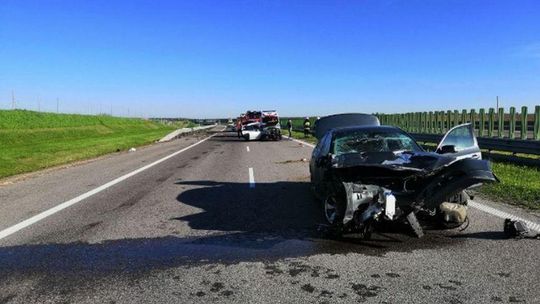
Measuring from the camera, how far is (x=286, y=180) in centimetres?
1315

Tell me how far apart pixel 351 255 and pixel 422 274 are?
3.07ft

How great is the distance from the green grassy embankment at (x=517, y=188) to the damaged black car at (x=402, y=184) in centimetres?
239

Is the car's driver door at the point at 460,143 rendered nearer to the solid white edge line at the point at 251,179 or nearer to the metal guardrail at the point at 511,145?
→ the solid white edge line at the point at 251,179

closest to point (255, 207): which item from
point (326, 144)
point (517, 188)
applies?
point (326, 144)

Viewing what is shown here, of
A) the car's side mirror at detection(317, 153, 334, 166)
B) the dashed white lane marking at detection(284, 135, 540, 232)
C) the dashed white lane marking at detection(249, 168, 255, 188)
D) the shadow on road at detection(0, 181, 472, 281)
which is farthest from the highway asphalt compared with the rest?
the dashed white lane marking at detection(249, 168, 255, 188)

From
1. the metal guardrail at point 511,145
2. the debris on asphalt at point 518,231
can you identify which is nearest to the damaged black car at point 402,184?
the debris on asphalt at point 518,231

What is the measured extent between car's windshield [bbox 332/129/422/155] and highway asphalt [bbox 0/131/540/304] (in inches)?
45.6

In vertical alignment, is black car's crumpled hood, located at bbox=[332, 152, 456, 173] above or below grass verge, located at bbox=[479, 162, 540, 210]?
above

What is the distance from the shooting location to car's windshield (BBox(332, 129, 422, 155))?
8.47 meters

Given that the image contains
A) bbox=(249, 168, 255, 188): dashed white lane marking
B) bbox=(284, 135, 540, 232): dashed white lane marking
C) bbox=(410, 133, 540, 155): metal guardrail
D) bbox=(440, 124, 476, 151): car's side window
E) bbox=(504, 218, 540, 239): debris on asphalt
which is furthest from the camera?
bbox=(410, 133, 540, 155): metal guardrail

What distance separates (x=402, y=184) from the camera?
661cm

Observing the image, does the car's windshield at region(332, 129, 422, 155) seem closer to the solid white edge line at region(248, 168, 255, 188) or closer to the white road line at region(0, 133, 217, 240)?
the solid white edge line at region(248, 168, 255, 188)

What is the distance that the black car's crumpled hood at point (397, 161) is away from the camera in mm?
6520

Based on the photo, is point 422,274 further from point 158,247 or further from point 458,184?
point 158,247
